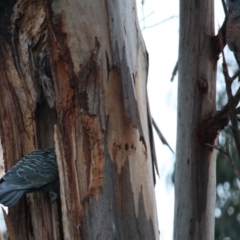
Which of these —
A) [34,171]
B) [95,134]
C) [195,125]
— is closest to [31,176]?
[34,171]

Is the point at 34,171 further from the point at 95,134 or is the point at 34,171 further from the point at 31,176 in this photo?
the point at 95,134

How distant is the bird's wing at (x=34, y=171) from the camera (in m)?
2.07

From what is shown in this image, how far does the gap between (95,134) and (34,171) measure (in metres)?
0.25

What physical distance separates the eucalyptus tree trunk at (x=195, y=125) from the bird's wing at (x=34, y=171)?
16.3 inches

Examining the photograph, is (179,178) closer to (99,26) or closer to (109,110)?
(109,110)

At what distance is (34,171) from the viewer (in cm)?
211

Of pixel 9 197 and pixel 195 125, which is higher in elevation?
pixel 195 125

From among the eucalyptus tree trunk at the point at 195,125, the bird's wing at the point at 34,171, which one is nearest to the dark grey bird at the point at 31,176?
the bird's wing at the point at 34,171

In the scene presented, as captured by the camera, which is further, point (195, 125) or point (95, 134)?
point (195, 125)

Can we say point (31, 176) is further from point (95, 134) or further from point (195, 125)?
point (195, 125)

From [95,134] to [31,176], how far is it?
255 mm

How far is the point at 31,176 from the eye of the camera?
2.09 metres

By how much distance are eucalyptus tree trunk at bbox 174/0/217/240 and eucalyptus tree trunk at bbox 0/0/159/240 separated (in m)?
0.10

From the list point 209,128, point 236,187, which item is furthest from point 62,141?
point 236,187
